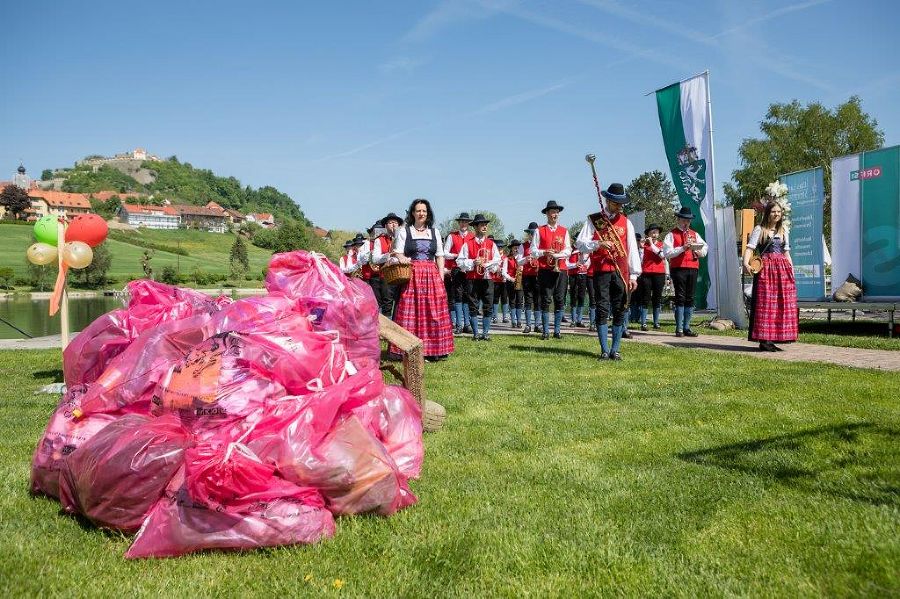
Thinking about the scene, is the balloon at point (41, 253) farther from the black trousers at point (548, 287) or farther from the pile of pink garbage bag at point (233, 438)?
the black trousers at point (548, 287)

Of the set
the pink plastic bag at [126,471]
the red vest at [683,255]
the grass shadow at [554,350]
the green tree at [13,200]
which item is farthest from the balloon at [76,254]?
the green tree at [13,200]

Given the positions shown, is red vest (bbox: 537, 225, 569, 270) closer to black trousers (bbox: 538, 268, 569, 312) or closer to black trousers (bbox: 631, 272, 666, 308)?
black trousers (bbox: 538, 268, 569, 312)

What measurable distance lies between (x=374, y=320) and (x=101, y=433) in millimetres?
1895

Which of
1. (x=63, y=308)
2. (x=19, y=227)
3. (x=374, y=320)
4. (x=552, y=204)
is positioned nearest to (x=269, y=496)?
(x=374, y=320)

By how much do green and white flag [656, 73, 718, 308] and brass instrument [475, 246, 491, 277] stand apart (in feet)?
13.2

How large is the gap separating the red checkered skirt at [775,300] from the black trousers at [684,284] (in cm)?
250

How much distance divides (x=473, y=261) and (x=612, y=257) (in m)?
3.83

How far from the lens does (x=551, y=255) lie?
1041cm

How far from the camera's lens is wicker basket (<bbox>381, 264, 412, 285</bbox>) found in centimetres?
758

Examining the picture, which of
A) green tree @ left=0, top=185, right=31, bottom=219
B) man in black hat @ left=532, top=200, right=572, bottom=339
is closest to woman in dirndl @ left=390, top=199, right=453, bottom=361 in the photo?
man in black hat @ left=532, top=200, right=572, bottom=339

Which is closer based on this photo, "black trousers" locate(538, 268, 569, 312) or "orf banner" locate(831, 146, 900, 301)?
"black trousers" locate(538, 268, 569, 312)

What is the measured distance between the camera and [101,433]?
299cm

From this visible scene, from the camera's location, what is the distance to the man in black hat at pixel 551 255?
10.5 metres

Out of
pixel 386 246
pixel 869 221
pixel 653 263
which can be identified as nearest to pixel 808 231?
pixel 869 221
